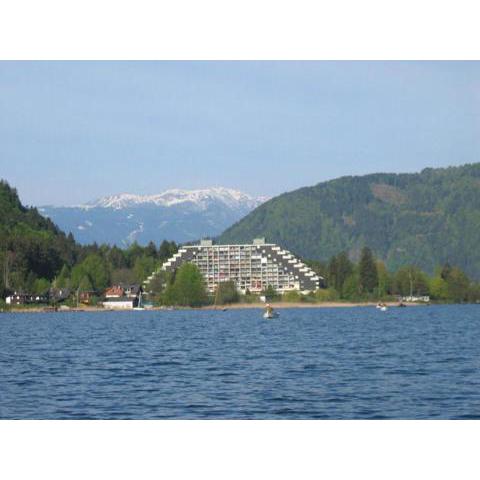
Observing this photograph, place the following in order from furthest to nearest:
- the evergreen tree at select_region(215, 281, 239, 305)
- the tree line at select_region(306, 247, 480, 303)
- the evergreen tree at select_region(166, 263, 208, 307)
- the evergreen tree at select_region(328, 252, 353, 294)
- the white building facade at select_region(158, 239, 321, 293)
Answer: the white building facade at select_region(158, 239, 321, 293)
the evergreen tree at select_region(328, 252, 353, 294)
the tree line at select_region(306, 247, 480, 303)
the evergreen tree at select_region(215, 281, 239, 305)
the evergreen tree at select_region(166, 263, 208, 307)

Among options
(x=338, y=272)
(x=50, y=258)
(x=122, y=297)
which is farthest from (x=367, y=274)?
(x=50, y=258)

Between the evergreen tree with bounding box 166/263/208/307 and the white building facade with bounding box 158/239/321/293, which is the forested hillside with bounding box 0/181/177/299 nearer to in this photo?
the white building facade with bounding box 158/239/321/293

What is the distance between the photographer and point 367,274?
475ft

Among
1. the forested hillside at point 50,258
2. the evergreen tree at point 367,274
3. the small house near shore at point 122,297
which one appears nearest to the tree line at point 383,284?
the evergreen tree at point 367,274

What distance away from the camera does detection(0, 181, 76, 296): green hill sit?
135 meters

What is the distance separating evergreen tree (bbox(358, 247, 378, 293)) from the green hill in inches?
1582

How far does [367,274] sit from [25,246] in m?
44.4

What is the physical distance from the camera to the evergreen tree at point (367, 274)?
14488 cm

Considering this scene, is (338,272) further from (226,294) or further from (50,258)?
(50,258)

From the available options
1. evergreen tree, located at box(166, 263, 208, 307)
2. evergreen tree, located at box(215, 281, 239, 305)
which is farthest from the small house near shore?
evergreen tree, located at box(215, 281, 239, 305)

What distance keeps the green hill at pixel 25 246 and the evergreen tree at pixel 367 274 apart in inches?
1582

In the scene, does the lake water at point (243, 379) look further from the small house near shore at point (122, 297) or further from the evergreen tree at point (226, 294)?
the evergreen tree at point (226, 294)

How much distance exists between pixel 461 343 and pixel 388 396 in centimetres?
2113

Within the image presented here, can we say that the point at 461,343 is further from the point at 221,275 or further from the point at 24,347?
the point at 221,275
